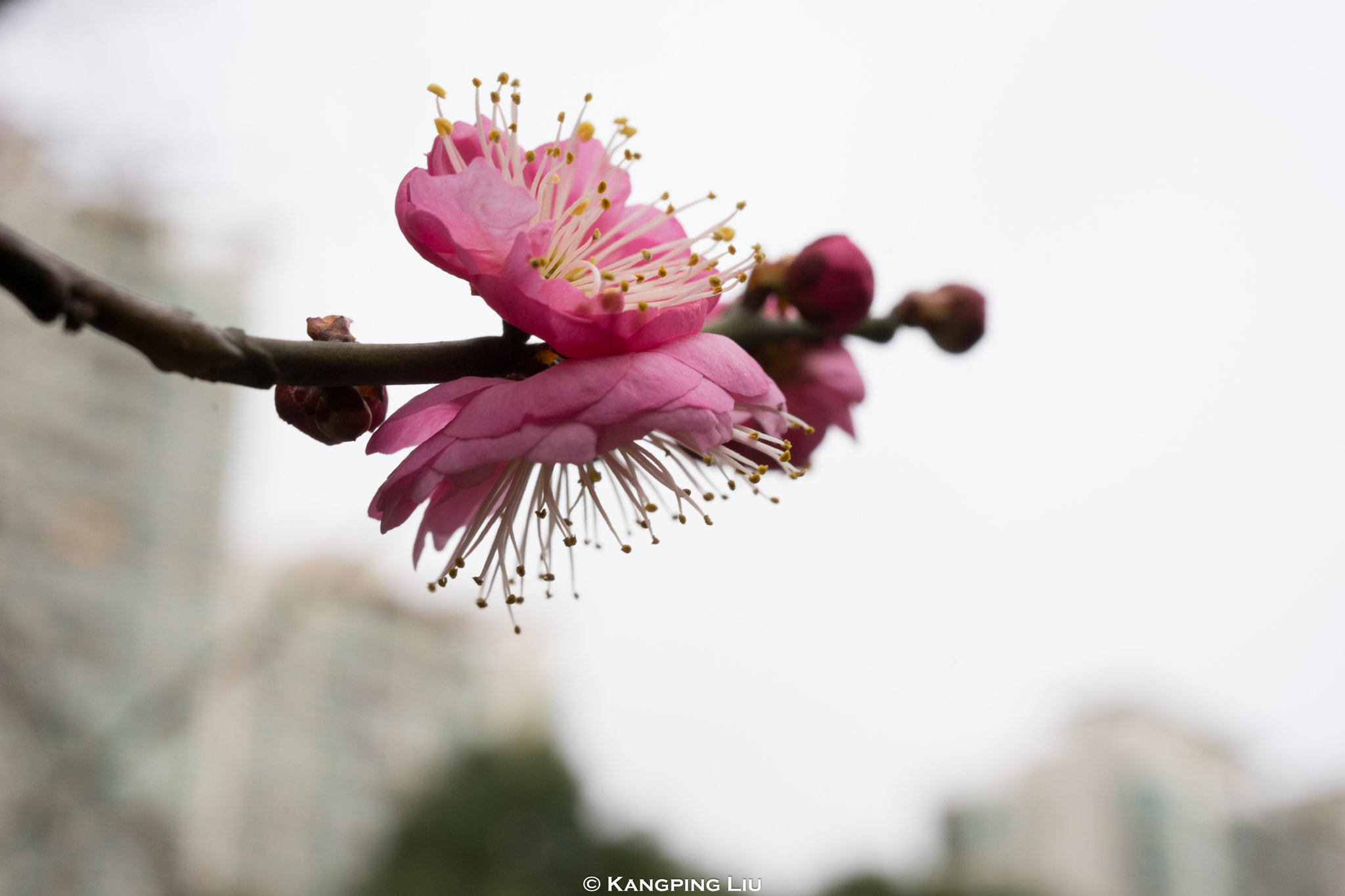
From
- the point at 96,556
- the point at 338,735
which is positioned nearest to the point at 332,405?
the point at 96,556

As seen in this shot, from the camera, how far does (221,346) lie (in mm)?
349

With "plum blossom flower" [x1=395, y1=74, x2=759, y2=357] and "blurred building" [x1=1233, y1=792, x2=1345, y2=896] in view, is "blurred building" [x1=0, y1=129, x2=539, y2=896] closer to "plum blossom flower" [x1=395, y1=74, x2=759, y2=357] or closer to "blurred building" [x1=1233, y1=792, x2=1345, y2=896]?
"plum blossom flower" [x1=395, y1=74, x2=759, y2=357]

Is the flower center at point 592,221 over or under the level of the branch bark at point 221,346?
over

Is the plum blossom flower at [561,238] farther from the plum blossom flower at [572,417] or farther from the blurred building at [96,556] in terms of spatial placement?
the blurred building at [96,556]

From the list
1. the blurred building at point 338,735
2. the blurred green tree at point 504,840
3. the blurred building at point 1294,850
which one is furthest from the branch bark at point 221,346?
the blurred building at point 1294,850

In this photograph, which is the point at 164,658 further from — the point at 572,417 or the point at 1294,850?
the point at 1294,850

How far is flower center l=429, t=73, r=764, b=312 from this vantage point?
469mm

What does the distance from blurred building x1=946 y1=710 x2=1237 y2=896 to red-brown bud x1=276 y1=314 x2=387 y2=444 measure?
1094 centimetres

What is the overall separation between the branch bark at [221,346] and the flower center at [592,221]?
7cm

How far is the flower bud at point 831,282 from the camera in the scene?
58 centimetres

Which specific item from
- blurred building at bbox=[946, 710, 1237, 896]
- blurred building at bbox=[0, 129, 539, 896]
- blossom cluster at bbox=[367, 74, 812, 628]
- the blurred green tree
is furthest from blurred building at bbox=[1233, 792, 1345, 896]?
blossom cluster at bbox=[367, 74, 812, 628]

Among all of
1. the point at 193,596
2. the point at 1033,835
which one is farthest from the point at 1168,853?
the point at 193,596

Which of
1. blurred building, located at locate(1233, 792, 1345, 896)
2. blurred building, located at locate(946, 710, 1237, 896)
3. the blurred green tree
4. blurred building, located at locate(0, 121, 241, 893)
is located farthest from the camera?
blurred building, located at locate(946, 710, 1237, 896)

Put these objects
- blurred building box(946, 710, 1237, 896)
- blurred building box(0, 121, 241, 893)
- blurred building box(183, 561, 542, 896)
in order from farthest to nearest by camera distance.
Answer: blurred building box(946, 710, 1237, 896)
blurred building box(183, 561, 542, 896)
blurred building box(0, 121, 241, 893)
